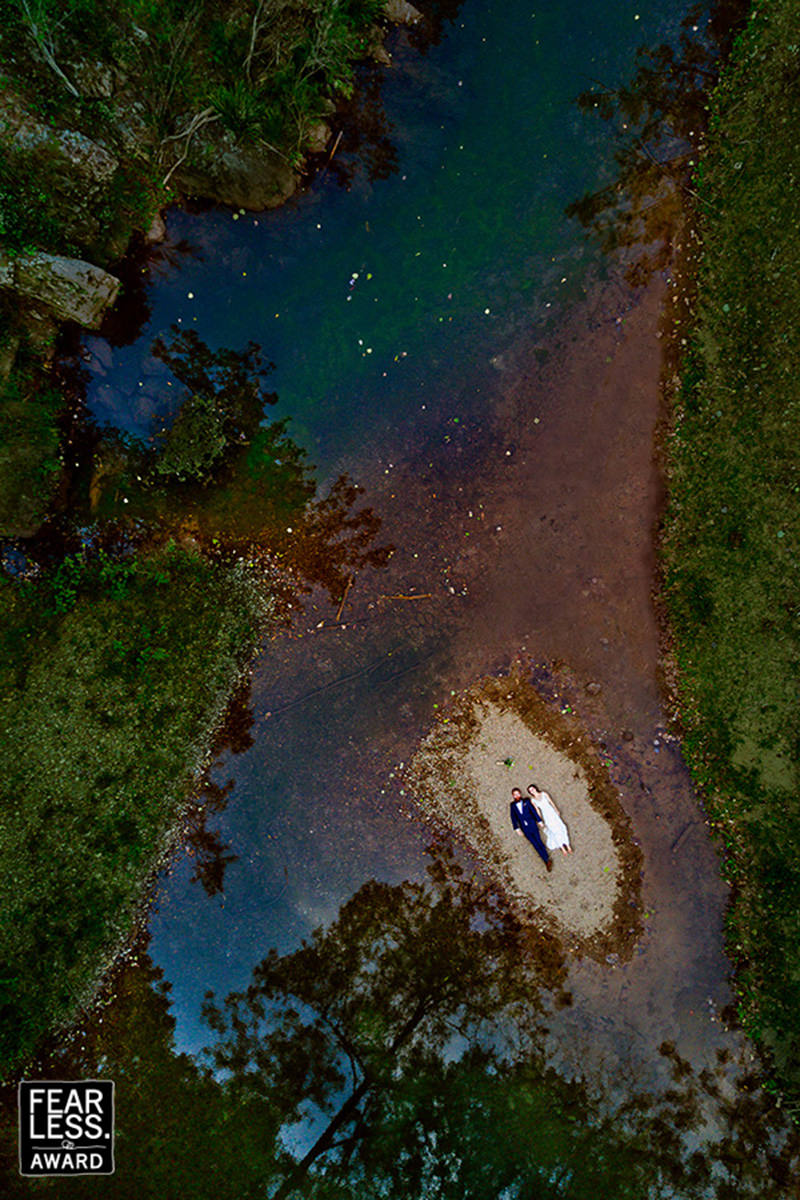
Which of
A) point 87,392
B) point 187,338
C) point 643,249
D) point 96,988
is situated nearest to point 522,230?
point 643,249

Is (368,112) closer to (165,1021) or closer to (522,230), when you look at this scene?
(522,230)

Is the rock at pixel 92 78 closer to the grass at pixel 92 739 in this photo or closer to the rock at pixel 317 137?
the rock at pixel 317 137

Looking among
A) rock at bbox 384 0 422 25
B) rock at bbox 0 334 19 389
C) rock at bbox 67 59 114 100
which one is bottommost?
rock at bbox 0 334 19 389

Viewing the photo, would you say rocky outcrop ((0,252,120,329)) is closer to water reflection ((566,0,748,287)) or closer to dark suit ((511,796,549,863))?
water reflection ((566,0,748,287))

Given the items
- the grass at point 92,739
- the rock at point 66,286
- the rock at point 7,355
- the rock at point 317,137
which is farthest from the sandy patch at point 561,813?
the rock at point 317,137

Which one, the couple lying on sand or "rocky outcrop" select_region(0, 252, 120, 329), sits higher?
"rocky outcrop" select_region(0, 252, 120, 329)

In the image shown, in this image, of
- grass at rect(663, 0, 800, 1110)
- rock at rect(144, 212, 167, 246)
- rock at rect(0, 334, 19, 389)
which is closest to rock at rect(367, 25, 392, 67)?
rock at rect(144, 212, 167, 246)

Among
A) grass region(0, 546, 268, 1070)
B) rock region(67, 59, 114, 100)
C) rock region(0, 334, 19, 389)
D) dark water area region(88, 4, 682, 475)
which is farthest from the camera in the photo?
grass region(0, 546, 268, 1070)

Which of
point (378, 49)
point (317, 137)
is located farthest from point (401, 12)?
point (317, 137)
